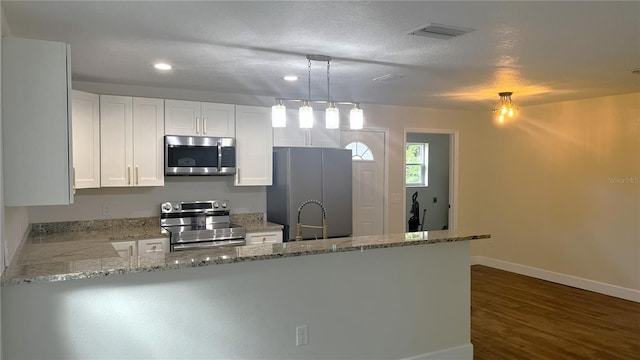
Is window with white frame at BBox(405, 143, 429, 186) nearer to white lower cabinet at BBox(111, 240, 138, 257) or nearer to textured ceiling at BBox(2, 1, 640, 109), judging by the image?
textured ceiling at BBox(2, 1, 640, 109)

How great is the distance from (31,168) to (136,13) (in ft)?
3.08

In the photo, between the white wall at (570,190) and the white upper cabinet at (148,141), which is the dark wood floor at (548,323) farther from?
the white upper cabinet at (148,141)

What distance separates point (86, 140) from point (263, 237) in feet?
6.28

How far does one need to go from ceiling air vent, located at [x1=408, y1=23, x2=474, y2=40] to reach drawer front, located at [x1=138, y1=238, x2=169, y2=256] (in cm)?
295

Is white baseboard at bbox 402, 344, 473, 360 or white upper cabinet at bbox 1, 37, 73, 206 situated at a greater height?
white upper cabinet at bbox 1, 37, 73, 206

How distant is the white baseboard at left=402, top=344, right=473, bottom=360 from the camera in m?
3.44

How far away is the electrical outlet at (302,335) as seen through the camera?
299cm

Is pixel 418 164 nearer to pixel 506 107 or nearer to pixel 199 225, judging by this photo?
pixel 506 107

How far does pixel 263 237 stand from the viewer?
5035mm

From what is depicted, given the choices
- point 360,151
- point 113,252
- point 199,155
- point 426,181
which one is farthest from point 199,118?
point 426,181

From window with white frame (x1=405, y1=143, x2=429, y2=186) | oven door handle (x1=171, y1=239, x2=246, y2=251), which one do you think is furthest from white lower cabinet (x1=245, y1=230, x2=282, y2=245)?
window with white frame (x1=405, y1=143, x2=429, y2=186)

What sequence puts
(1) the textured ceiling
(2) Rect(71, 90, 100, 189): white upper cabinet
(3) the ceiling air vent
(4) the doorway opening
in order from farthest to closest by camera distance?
1. (4) the doorway opening
2. (2) Rect(71, 90, 100, 189): white upper cabinet
3. (3) the ceiling air vent
4. (1) the textured ceiling

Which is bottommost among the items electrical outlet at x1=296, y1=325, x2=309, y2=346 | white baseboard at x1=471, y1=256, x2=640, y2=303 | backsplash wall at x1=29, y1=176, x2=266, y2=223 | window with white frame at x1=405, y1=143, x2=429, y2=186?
white baseboard at x1=471, y1=256, x2=640, y2=303

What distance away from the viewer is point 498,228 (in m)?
6.86
